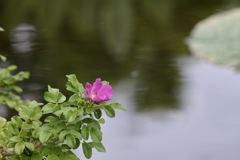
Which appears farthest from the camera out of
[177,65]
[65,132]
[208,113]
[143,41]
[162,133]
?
[143,41]

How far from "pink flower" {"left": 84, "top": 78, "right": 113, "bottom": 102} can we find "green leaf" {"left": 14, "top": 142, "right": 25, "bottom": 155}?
0.57ft

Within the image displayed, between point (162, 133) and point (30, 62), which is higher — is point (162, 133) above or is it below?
below

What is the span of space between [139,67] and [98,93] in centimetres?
323

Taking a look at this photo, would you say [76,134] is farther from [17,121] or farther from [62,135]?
[17,121]

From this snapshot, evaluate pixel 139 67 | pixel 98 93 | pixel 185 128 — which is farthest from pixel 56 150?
pixel 139 67

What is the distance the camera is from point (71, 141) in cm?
101

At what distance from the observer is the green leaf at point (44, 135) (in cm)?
101

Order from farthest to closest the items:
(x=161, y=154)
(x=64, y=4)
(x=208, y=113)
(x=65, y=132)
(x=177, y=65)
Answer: (x=64, y=4) < (x=177, y=65) < (x=208, y=113) < (x=161, y=154) < (x=65, y=132)

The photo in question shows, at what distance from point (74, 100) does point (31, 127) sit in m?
0.11

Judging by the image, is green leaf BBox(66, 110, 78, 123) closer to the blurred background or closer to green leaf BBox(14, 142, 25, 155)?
green leaf BBox(14, 142, 25, 155)

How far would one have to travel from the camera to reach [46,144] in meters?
1.07

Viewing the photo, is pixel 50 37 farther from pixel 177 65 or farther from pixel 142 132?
pixel 142 132

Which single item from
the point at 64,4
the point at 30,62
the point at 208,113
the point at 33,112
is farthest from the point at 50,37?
the point at 33,112

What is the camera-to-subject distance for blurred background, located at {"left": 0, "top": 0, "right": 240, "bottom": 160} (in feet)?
9.96
